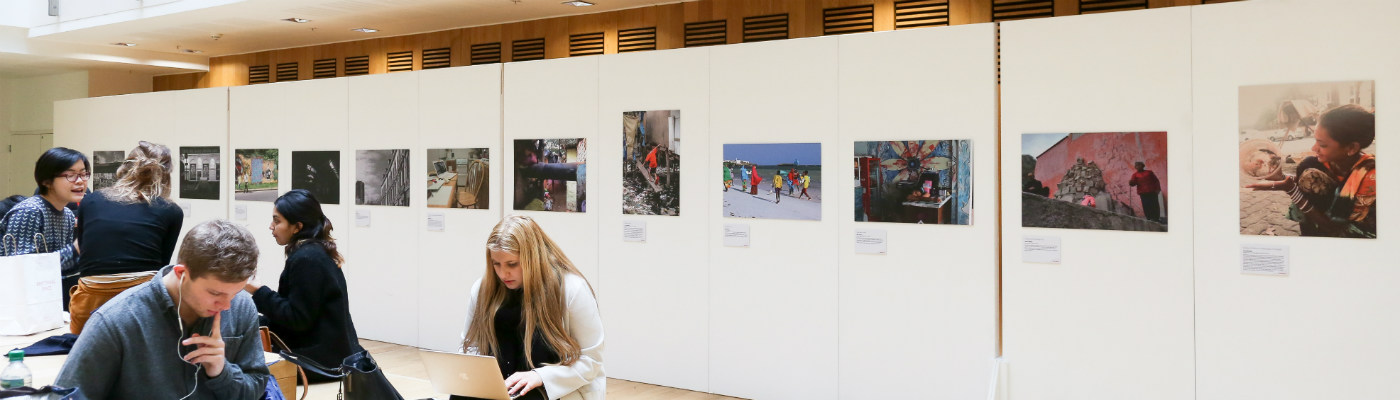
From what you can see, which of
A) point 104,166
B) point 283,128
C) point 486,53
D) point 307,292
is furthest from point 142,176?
point 104,166

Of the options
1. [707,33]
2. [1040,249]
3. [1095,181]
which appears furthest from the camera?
[707,33]

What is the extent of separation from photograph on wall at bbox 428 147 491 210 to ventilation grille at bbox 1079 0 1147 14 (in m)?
5.33

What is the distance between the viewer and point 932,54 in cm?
673

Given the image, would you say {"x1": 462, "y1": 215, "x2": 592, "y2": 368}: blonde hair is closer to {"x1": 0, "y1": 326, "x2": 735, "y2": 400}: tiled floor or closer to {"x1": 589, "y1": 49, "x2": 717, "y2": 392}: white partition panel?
{"x1": 0, "y1": 326, "x2": 735, "y2": 400}: tiled floor

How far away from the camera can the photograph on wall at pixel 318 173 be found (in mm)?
10320

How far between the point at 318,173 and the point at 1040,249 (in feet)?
24.9

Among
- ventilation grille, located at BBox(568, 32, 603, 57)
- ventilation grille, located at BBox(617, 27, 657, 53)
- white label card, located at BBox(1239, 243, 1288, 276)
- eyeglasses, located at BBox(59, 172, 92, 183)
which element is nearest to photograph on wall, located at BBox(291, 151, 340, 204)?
ventilation grille, located at BBox(568, 32, 603, 57)

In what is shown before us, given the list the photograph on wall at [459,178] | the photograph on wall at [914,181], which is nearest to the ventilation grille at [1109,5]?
the photograph on wall at [914,181]

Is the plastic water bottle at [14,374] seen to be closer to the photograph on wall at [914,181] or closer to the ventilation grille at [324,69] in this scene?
the photograph on wall at [914,181]

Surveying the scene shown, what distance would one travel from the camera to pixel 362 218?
33.3 feet

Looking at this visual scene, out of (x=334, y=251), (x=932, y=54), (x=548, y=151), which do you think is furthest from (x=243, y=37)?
(x=932, y=54)

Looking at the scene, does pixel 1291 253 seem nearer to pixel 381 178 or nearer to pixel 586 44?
pixel 586 44

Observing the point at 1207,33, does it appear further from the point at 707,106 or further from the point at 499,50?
the point at 499,50

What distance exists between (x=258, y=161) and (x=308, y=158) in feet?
2.97
